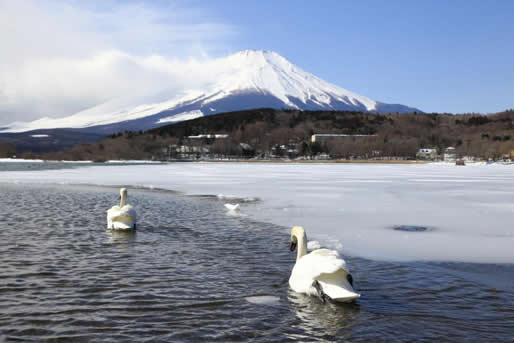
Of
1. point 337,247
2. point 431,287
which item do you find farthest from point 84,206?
point 431,287

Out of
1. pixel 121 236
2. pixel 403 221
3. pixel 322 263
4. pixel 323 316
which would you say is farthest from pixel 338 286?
pixel 403 221

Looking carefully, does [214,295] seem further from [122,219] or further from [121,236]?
[122,219]

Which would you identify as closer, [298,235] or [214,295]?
[214,295]

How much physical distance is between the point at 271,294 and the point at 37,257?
6382mm

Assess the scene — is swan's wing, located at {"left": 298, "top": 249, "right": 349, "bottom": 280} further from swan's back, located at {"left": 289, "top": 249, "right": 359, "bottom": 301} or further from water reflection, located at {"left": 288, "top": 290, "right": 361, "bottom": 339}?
water reflection, located at {"left": 288, "top": 290, "right": 361, "bottom": 339}

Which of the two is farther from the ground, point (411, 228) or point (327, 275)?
point (327, 275)

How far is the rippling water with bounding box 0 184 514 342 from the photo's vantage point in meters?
7.84

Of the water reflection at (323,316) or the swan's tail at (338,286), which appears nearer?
the water reflection at (323,316)

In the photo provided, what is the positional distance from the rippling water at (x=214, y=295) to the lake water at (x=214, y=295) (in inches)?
0.8

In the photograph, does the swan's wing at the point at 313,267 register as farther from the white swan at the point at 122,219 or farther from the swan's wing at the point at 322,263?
the white swan at the point at 122,219

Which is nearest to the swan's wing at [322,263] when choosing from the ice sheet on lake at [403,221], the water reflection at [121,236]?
the ice sheet on lake at [403,221]

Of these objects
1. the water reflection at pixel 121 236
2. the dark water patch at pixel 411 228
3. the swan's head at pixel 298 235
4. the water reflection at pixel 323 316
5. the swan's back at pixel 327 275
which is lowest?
the water reflection at pixel 323 316

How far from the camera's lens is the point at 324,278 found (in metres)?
8.89

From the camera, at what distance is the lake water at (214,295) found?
7840 millimetres
